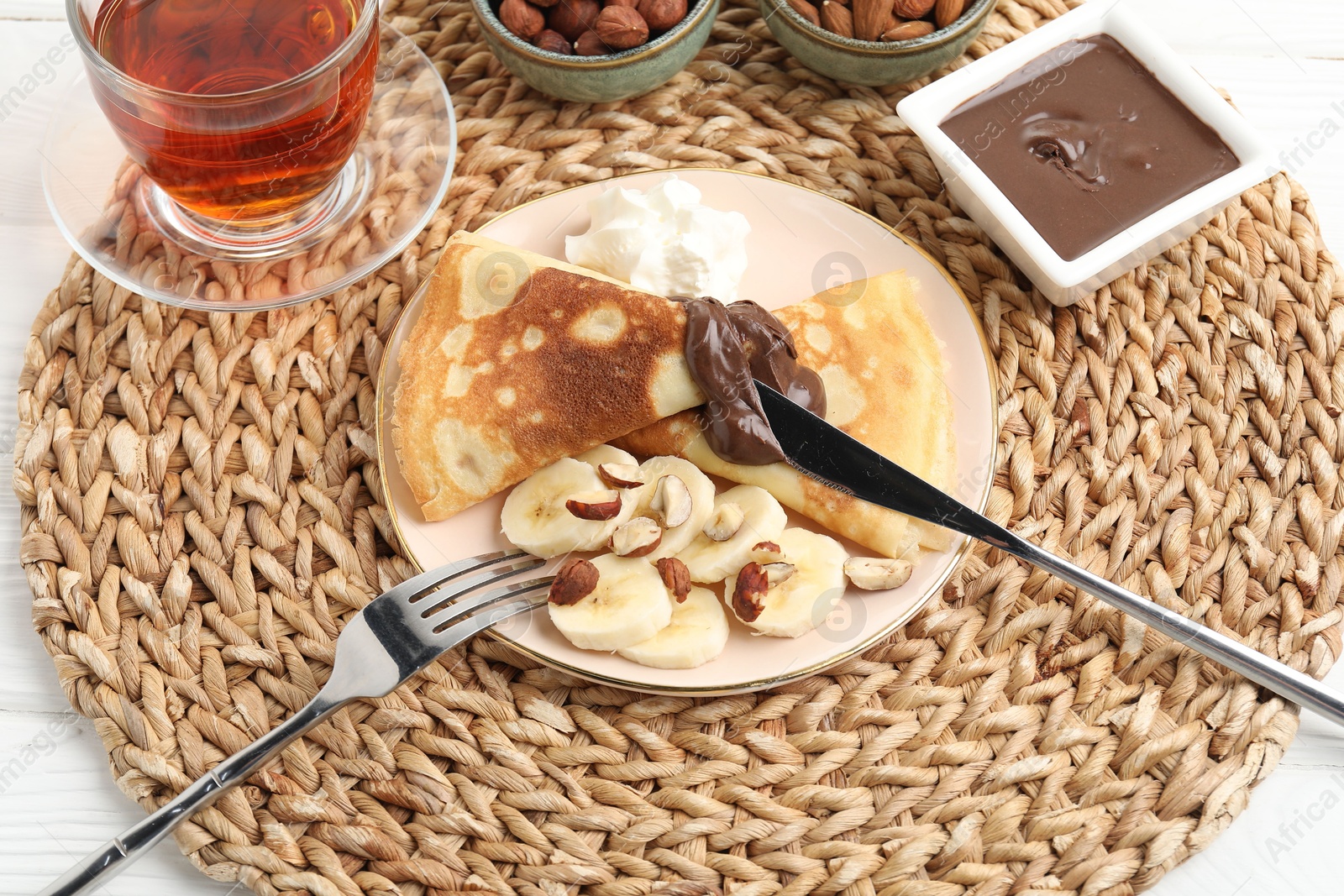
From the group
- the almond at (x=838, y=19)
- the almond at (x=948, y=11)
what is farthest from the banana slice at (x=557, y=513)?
the almond at (x=948, y=11)

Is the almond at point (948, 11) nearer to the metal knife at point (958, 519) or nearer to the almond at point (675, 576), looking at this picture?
the metal knife at point (958, 519)

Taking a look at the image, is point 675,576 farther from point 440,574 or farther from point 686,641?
point 440,574

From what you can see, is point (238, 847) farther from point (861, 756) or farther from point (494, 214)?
point (494, 214)

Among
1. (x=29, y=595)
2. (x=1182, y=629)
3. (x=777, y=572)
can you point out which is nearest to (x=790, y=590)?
(x=777, y=572)

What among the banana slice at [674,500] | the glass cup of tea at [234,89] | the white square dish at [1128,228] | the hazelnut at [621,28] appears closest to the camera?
the glass cup of tea at [234,89]

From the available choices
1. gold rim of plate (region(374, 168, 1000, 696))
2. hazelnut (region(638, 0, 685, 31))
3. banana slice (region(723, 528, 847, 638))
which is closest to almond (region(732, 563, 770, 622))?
banana slice (region(723, 528, 847, 638))

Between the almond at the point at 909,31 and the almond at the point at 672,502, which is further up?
the almond at the point at 909,31

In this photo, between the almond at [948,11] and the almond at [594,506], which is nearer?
the almond at [594,506]
